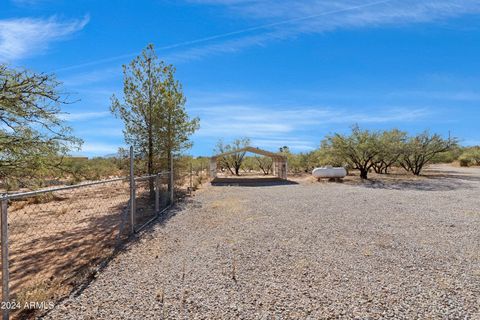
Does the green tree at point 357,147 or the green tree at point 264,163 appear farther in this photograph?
the green tree at point 264,163

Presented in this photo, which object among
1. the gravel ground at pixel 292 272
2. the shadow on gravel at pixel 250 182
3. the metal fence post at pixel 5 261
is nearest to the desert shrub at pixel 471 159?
the shadow on gravel at pixel 250 182

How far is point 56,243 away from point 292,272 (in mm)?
5420

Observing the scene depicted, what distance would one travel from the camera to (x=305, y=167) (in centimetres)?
3775

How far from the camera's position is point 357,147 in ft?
83.4

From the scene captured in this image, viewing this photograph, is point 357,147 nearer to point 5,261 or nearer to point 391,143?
point 391,143

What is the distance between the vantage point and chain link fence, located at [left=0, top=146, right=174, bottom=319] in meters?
3.98

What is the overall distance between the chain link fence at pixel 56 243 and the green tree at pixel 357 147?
660 inches

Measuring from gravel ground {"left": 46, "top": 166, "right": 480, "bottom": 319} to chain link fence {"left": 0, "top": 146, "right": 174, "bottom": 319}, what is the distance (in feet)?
1.26

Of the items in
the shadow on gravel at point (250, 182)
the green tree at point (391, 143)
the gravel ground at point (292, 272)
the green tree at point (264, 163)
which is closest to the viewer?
the gravel ground at point (292, 272)

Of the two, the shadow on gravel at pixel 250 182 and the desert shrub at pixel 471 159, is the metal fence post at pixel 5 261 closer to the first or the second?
the shadow on gravel at pixel 250 182

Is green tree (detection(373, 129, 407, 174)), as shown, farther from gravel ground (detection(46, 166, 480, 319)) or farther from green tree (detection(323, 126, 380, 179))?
gravel ground (detection(46, 166, 480, 319))

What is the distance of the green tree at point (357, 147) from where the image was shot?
82.3 feet

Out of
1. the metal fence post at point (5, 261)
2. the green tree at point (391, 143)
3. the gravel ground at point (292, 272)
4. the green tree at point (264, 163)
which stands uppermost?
the green tree at point (391, 143)

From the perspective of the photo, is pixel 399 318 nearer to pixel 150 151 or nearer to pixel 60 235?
pixel 60 235
